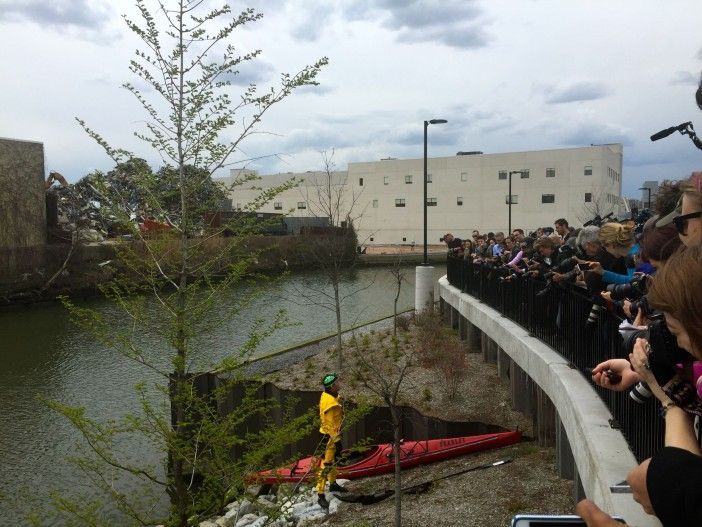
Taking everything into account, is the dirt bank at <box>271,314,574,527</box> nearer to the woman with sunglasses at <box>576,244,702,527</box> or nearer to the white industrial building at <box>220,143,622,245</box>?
the woman with sunglasses at <box>576,244,702,527</box>

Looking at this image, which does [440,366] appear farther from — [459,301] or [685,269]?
[685,269]

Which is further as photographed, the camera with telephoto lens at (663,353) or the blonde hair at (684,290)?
the camera with telephoto lens at (663,353)

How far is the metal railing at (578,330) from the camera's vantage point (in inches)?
171

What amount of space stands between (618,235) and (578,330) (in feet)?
5.82

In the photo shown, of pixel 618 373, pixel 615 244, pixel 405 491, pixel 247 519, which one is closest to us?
pixel 618 373

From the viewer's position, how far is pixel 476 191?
7056 cm

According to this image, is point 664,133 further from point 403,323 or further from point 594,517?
point 403,323

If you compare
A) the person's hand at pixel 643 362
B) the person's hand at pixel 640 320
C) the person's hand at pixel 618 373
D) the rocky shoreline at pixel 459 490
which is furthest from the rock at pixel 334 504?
the person's hand at pixel 643 362

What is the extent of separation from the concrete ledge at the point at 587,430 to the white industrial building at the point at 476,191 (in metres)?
52.6

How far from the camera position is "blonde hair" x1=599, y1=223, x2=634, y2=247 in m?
5.42

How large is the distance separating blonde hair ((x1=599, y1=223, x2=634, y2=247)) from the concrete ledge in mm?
1538

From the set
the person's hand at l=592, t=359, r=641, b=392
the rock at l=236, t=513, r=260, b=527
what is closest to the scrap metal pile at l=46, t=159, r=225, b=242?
the person's hand at l=592, t=359, r=641, b=392

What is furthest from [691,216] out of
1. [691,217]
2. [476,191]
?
[476,191]

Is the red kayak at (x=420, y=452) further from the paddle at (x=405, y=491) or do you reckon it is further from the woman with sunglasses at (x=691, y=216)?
the woman with sunglasses at (x=691, y=216)
